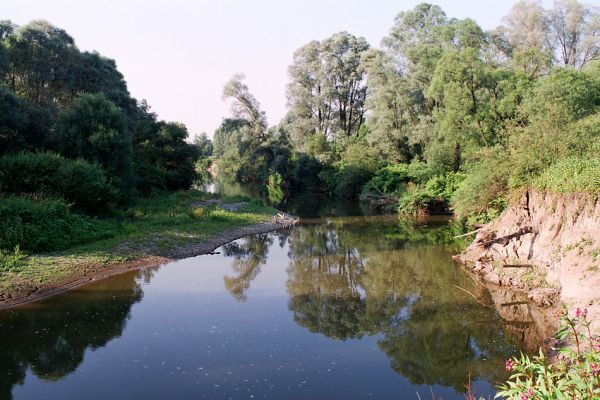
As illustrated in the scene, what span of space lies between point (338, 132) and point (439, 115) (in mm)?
25982

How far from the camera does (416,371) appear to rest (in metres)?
12.4

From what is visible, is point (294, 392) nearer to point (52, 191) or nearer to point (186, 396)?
point (186, 396)

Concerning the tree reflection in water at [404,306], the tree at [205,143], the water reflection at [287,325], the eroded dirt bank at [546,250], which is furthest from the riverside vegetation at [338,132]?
the tree at [205,143]

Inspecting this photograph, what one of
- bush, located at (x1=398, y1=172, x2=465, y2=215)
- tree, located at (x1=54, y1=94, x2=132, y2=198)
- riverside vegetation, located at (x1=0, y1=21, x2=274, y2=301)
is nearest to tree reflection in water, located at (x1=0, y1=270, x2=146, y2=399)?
riverside vegetation, located at (x1=0, y1=21, x2=274, y2=301)

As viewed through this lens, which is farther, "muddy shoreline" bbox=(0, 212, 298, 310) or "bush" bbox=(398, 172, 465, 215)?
"bush" bbox=(398, 172, 465, 215)

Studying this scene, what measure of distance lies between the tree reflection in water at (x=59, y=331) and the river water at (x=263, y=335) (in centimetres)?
5

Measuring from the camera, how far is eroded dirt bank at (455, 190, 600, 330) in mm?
14727

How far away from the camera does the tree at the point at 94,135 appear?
30219 mm

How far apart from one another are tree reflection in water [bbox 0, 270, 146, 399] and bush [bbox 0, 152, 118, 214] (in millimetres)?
8710

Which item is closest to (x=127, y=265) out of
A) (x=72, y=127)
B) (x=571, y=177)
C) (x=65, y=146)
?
(x=65, y=146)

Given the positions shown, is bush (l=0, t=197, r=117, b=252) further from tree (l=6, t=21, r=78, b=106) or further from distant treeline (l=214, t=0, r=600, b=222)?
distant treeline (l=214, t=0, r=600, b=222)

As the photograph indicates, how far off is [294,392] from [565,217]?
12094mm

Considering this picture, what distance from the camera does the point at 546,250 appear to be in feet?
58.6

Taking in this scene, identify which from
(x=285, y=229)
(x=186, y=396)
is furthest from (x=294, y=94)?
(x=186, y=396)
